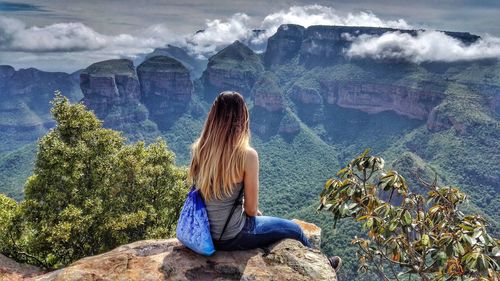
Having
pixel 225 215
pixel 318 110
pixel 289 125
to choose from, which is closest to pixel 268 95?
pixel 289 125

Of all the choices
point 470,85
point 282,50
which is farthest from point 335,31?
point 470,85

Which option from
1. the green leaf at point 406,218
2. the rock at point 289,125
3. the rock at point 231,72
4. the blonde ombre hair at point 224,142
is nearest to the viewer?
the blonde ombre hair at point 224,142

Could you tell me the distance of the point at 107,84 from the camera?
132000 millimetres

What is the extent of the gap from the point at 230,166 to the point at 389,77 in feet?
477

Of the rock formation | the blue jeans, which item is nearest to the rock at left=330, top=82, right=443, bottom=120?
the rock formation

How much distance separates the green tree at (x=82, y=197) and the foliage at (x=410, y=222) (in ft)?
30.0

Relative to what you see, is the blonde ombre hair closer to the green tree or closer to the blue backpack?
the blue backpack

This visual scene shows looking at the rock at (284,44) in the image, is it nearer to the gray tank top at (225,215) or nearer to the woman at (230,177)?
the woman at (230,177)

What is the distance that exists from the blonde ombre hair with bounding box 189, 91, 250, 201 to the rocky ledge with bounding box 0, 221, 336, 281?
115 centimetres

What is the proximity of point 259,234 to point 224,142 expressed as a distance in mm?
1639

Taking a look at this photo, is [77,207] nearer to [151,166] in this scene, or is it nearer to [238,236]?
[151,166]

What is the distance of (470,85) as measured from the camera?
12150cm

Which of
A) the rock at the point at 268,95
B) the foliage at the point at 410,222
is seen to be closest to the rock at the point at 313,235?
the foliage at the point at 410,222

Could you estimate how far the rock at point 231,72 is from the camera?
167500 mm
